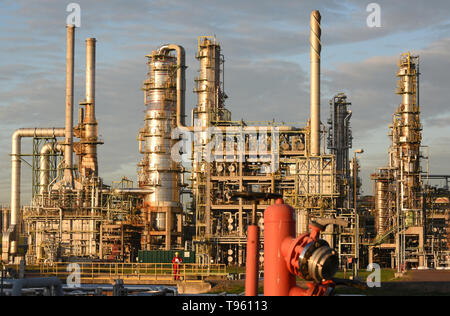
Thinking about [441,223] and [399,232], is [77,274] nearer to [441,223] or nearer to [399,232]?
[399,232]

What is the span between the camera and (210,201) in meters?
81.0

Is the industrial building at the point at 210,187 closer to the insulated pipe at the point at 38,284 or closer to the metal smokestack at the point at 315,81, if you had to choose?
the metal smokestack at the point at 315,81

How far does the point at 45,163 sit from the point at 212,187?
24.8 metres

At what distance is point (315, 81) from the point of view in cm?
7894

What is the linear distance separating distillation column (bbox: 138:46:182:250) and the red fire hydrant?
69604 millimetres

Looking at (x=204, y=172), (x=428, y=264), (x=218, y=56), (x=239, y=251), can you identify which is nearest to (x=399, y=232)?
(x=428, y=264)

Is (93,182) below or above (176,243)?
above

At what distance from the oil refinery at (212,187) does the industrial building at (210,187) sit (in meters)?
0.13

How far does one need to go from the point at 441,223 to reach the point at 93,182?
3922 centimetres

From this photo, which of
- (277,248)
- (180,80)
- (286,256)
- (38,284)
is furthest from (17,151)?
(286,256)

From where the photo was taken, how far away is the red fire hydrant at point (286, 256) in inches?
578

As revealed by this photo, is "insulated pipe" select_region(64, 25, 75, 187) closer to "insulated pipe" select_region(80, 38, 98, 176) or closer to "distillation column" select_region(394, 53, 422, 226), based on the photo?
"insulated pipe" select_region(80, 38, 98, 176)

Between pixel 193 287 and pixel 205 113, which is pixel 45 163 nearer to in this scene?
pixel 205 113
